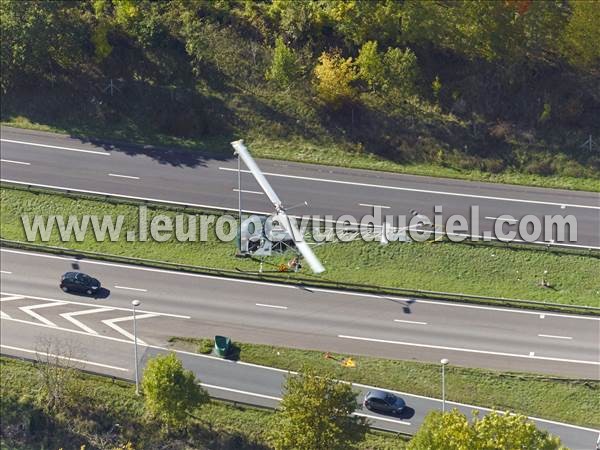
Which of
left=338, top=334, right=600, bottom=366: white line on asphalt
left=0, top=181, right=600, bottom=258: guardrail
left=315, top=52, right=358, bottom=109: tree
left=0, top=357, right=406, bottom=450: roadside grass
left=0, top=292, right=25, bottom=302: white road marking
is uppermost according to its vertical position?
left=315, top=52, right=358, bottom=109: tree

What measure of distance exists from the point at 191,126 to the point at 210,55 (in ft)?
27.8

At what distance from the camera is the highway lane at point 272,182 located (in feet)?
246

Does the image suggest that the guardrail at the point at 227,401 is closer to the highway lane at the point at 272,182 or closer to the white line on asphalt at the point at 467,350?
the white line on asphalt at the point at 467,350

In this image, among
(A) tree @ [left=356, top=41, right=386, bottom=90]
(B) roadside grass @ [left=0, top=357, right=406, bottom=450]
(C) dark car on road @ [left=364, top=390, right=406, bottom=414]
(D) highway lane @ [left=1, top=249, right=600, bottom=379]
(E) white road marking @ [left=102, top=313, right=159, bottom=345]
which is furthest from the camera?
(A) tree @ [left=356, top=41, right=386, bottom=90]

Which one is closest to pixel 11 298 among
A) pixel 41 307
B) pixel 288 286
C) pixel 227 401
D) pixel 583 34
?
pixel 41 307

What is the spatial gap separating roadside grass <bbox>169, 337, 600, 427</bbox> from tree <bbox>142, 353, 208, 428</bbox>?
20.7 ft

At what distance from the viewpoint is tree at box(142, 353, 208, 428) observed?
5766cm

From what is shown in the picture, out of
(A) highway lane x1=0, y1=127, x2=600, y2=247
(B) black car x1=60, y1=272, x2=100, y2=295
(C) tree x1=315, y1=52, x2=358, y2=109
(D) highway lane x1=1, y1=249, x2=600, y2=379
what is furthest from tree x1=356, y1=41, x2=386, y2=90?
(B) black car x1=60, y1=272, x2=100, y2=295

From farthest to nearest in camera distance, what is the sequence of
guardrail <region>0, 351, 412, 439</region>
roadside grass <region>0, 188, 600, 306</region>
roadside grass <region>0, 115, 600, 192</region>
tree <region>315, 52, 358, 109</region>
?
tree <region>315, 52, 358, 109</region>
roadside grass <region>0, 115, 600, 192</region>
roadside grass <region>0, 188, 600, 306</region>
guardrail <region>0, 351, 412, 439</region>

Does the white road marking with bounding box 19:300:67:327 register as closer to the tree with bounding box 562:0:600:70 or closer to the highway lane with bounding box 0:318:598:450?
the highway lane with bounding box 0:318:598:450

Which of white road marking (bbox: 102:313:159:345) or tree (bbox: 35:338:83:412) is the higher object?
white road marking (bbox: 102:313:159:345)

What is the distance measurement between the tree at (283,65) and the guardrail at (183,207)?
1441 cm

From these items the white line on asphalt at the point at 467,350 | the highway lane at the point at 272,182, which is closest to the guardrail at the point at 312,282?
the white line on asphalt at the point at 467,350

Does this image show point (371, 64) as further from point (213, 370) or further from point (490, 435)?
point (490, 435)
